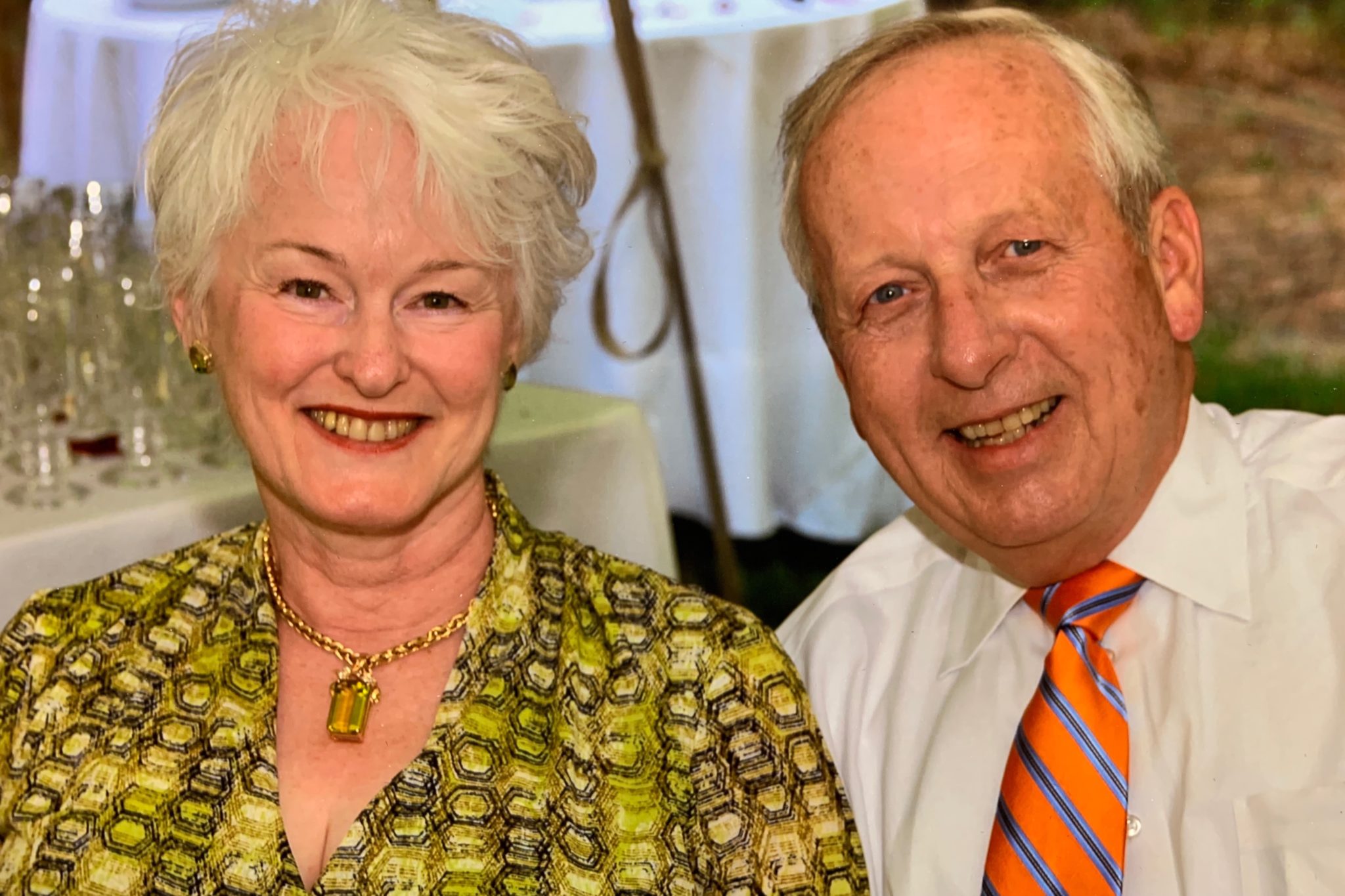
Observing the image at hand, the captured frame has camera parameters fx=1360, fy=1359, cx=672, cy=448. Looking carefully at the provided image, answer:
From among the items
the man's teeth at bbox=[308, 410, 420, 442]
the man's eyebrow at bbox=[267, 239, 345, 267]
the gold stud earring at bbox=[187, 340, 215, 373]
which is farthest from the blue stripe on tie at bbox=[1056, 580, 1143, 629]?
the gold stud earring at bbox=[187, 340, 215, 373]

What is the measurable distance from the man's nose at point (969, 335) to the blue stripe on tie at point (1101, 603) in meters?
0.30

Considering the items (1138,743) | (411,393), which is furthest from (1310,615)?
(411,393)

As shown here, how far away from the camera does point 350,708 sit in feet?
5.27

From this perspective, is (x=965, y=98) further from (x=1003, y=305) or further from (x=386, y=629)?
(x=386, y=629)

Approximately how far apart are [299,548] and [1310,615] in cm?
120

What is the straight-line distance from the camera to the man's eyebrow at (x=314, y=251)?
4.94ft

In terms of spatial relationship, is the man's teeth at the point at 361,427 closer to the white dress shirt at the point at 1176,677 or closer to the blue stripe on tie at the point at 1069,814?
the white dress shirt at the point at 1176,677

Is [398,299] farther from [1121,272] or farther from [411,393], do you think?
[1121,272]

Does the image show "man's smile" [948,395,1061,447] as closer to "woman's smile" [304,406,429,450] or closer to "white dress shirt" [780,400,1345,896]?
"white dress shirt" [780,400,1345,896]

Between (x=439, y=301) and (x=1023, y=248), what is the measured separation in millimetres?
681

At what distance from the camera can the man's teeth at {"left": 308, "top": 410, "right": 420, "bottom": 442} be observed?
1.60 m

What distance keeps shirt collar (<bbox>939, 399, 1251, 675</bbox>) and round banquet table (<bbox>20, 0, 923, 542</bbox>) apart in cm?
170

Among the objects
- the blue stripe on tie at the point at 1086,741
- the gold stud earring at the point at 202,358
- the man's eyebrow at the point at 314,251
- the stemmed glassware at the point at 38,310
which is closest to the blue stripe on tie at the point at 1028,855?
the blue stripe on tie at the point at 1086,741

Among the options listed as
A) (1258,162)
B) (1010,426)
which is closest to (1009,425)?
(1010,426)
